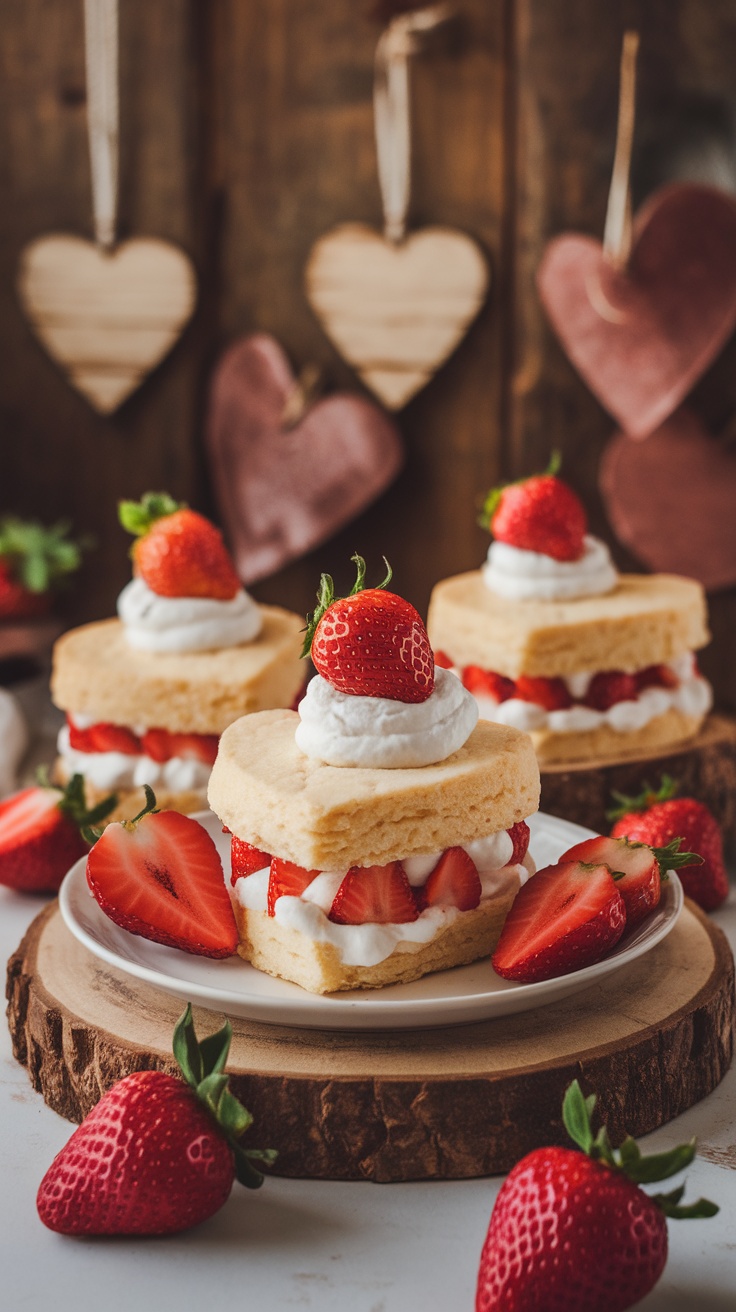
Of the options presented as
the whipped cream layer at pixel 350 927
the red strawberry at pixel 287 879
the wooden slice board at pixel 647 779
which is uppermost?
the red strawberry at pixel 287 879

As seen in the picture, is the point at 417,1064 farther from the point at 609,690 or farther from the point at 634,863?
the point at 609,690

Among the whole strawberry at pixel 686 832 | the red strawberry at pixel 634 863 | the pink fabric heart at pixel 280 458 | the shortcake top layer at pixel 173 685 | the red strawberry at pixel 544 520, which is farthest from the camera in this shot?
the pink fabric heart at pixel 280 458

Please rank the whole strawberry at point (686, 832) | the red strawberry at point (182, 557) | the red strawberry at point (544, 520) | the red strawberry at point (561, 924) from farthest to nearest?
the red strawberry at point (544, 520)
the red strawberry at point (182, 557)
the whole strawberry at point (686, 832)
the red strawberry at point (561, 924)

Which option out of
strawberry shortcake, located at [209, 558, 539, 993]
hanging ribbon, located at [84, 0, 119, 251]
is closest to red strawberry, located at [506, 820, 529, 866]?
strawberry shortcake, located at [209, 558, 539, 993]

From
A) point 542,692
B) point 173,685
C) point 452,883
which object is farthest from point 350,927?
point 542,692

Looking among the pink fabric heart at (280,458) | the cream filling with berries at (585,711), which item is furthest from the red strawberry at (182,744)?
the pink fabric heart at (280,458)

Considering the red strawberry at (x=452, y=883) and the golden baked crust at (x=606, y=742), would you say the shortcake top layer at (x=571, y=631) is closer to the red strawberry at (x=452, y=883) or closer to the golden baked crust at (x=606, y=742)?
the golden baked crust at (x=606, y=742)

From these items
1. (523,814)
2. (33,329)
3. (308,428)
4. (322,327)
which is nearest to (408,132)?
(322,327)
